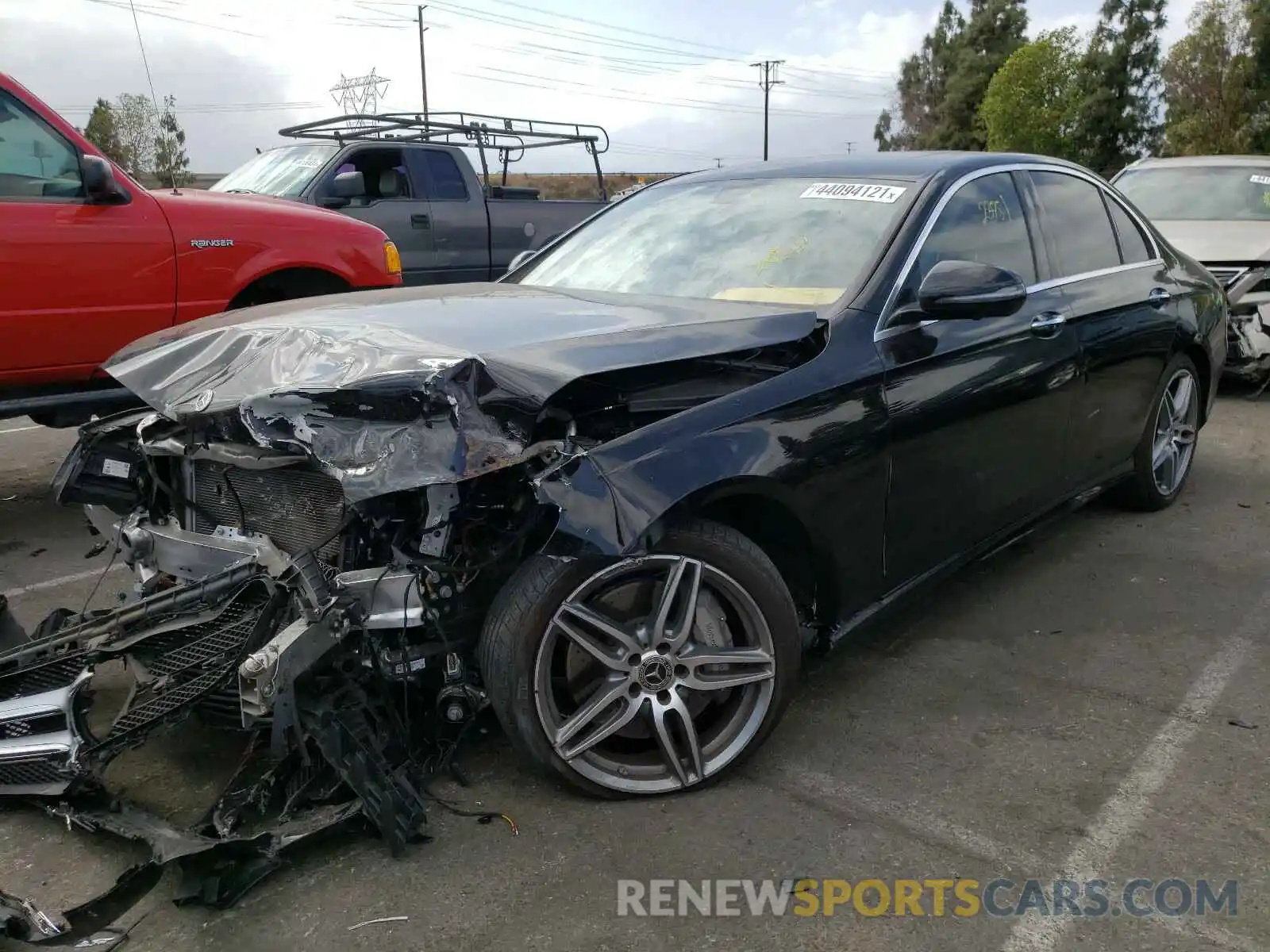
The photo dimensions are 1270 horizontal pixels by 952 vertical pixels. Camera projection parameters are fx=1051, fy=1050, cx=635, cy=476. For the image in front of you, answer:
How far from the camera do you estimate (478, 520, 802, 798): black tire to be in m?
2.64

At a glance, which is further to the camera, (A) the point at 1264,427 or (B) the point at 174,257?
(A) the point at 1264,427

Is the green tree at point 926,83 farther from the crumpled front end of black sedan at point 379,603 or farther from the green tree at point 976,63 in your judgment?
the crumpled front end of black sedan at point 379,603

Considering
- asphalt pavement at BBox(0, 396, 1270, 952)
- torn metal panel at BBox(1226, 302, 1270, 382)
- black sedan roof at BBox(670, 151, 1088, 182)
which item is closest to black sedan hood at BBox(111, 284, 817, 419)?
black sedan roof at BBox(670, 151, 1088, 182)

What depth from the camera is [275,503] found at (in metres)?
2.96

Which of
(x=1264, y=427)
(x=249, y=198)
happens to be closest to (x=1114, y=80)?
(x=1264, y=427)

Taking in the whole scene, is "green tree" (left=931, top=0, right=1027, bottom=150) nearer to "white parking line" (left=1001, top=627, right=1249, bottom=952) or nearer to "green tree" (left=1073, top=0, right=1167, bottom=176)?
"green tree" (left=1073, top=0, right=1167, bottom=176)

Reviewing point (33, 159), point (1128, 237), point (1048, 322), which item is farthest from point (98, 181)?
point (1128, 237)

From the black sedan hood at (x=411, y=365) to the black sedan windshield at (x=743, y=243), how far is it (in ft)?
0.80

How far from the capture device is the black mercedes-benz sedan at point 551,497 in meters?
2.59

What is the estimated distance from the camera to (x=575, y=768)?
2785 mm

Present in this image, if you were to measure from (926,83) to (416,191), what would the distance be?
71.8 meters

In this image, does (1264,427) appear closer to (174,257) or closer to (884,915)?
(884,915)

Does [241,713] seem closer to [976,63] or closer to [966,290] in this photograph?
[966,290]

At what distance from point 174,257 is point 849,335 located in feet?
13.0
